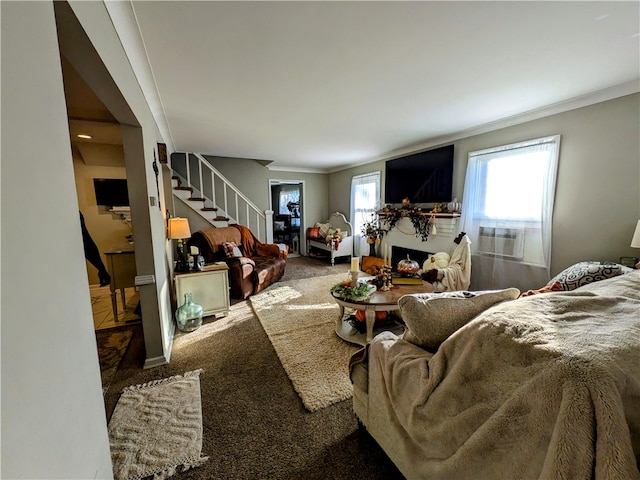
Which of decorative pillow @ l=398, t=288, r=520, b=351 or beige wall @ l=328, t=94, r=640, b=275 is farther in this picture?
beige wall @ l=328, t=94, r=640, b=275

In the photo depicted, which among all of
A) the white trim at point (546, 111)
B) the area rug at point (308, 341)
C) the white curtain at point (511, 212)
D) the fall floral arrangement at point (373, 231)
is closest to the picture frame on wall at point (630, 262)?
the white curtain at point (511, 212)

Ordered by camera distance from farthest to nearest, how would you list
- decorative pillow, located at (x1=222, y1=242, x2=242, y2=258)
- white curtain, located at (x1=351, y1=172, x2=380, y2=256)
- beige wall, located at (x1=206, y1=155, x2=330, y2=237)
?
beige wall, located at (x1=206, y1=155, x2=330, y2=237), white curtain, located at (x1=351, y1=172, x2=380, y2=256), decorative pillow, located at (x1=222, y1=242, x2=242, y2=258)

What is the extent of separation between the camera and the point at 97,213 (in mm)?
3691

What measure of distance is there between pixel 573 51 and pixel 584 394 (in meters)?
2.38

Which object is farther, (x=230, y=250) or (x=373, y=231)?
(x=373, y=231)

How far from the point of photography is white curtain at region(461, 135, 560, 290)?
287 centimetres

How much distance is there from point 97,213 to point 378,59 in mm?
4187

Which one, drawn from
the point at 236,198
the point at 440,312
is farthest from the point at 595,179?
the point at 236,198

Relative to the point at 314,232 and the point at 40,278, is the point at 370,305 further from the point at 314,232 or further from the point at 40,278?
the point at 314,232

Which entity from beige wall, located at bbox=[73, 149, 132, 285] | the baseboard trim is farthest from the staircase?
the baseboard trim

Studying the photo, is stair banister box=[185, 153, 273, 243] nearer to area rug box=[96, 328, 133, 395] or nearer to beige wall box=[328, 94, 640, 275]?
area rug box=[96, 328, 133, 395]

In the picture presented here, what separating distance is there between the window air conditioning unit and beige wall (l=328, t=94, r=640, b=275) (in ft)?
1.04

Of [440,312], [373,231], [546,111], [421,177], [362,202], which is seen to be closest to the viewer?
[440,312]

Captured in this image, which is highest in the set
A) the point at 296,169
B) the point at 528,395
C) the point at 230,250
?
the point at 296,169
